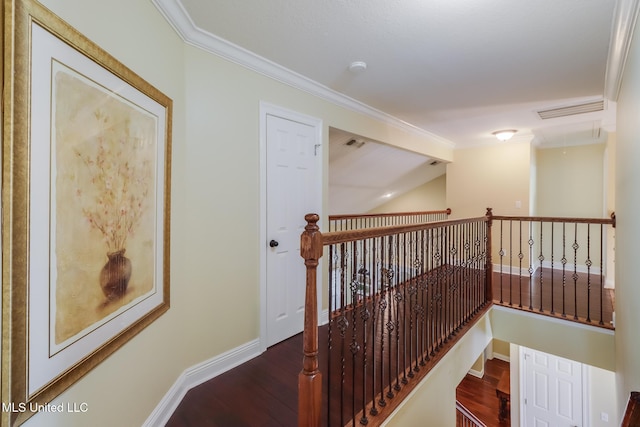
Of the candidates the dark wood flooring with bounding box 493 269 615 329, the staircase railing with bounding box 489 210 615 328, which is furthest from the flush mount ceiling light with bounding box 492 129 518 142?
the dark wood flooring with bounding box 493 269 615 329

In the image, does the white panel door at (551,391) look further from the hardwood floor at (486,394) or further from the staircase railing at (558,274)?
the staircase railing at (558,274)

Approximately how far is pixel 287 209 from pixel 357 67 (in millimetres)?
1289

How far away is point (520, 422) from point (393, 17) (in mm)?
5904

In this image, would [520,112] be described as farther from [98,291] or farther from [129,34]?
[98,291]

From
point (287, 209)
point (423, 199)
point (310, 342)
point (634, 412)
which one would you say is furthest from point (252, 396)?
point (423, 199)

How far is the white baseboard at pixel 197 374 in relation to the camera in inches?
60.5

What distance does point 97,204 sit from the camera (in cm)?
107

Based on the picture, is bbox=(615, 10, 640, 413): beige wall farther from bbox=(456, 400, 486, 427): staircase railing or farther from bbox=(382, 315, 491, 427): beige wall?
bbox=(456, 400, 486, 427): staircase railing

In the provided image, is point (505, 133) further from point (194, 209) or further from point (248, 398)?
point (248, 398)

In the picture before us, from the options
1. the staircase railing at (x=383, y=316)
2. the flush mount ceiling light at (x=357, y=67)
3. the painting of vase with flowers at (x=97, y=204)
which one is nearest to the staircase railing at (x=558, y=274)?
the staircase railing at (x=383, y=316)

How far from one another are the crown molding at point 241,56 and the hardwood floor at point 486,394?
5.13 m

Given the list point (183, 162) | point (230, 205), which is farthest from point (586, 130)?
point (183, 162)

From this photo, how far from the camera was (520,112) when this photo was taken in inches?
131

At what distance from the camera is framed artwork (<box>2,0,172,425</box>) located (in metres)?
0.75
